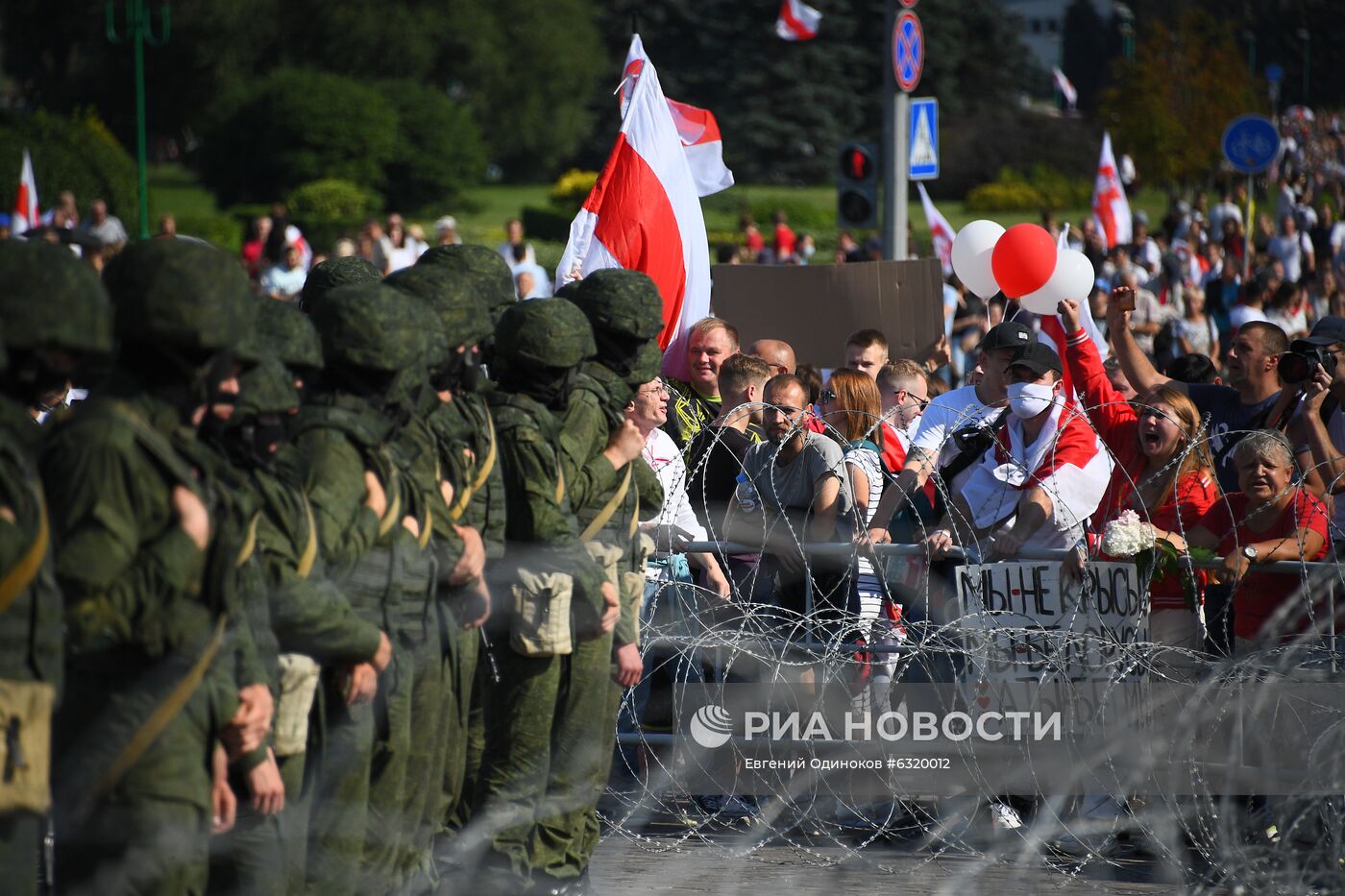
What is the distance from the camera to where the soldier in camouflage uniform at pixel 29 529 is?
321cm

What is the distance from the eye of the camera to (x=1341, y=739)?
5.39 m

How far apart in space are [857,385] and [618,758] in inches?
72.7

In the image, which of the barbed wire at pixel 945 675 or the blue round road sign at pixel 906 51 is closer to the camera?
the barbed wire at pixel 945 675

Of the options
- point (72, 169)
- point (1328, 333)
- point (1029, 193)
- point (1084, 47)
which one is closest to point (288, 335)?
point (1328, 333)

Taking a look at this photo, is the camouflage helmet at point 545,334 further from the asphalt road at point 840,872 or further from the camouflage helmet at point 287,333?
the asphalt road at point 840,872

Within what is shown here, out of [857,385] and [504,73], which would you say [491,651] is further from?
[504,73]

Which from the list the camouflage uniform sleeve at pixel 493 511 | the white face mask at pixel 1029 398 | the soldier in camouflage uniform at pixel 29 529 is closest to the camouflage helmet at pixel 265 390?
the soldier in camouflage uniform at pixel 29 529

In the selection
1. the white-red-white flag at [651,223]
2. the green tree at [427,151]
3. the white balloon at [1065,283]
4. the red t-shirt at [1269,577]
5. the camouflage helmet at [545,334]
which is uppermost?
the green tree at [427,151]

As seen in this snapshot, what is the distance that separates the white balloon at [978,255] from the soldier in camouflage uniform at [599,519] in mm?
3440

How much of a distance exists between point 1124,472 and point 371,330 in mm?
2795

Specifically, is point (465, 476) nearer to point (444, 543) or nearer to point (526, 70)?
point (444, 543)

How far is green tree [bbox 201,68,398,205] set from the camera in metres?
45.4

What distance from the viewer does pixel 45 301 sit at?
3.28m

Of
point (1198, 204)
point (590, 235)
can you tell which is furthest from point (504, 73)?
point (590, 235)
